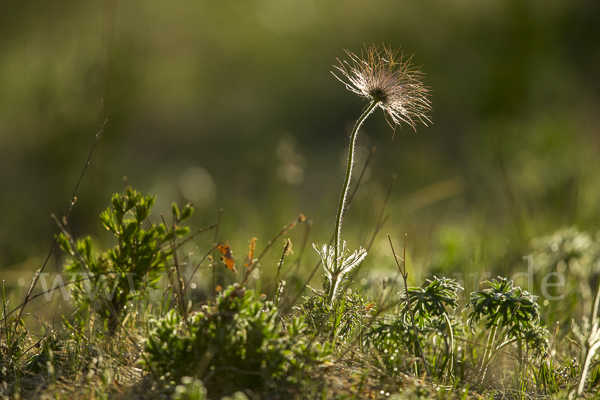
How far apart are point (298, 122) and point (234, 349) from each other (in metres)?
8.74

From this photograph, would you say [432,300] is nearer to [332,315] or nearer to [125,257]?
[332,315]

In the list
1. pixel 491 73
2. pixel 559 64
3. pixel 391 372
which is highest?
pixel 559 64

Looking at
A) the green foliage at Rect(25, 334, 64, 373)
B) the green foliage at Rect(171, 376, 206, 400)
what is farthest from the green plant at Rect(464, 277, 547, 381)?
the green foliage at Rect(25, 334, 64, 373)

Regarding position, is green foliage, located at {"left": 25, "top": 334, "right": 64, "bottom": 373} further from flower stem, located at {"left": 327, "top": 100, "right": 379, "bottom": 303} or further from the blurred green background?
the blurred green background

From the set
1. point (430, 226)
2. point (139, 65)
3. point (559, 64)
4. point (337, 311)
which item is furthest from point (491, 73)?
point (337, 311)

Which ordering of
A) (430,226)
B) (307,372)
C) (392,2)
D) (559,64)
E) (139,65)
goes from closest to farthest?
1. (307,372)
2. (430,226)
3. (139,65)
4. (559,64)
5. (392,2)

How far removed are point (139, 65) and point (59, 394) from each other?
5.10m

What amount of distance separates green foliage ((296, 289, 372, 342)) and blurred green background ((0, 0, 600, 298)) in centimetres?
72

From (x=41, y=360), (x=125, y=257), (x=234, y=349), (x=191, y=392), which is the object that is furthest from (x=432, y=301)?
(x=41, y=360)

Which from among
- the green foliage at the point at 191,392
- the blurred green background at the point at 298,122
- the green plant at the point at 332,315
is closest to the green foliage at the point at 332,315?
the green plant at the point at 332,315

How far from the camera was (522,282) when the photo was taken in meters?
2.77

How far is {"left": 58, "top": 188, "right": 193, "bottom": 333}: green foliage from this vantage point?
1.82 metres

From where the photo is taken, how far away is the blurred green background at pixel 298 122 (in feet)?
13.9

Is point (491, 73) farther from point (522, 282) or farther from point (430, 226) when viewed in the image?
point (522, 282)
